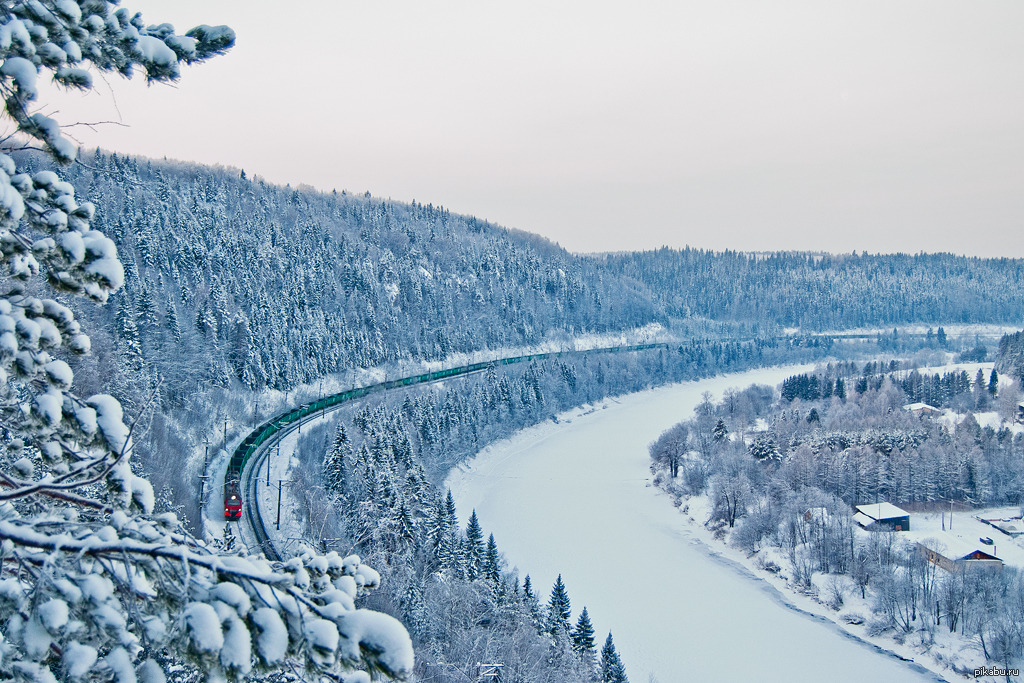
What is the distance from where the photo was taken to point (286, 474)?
28.5m

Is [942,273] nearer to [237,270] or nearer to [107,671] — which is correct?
[237,270]

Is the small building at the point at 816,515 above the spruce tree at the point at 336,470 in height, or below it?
below

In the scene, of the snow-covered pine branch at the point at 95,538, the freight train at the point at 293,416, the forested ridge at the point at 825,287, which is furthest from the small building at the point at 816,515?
the forested ridge at the point at 825,287

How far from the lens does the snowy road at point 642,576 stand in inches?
811

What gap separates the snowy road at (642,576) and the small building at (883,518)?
7.02 meters

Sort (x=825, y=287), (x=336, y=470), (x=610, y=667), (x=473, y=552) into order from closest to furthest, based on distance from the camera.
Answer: (x=610, y=667) → (x=473, y=552) → (x=336, y=470) → (x=825, y=287)

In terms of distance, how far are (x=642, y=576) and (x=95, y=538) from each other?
2615cm

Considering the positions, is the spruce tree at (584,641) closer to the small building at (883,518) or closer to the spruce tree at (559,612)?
the spruce tree at (559,612)

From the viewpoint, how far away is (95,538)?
231cm

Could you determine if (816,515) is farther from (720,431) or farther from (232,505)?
(232,505)

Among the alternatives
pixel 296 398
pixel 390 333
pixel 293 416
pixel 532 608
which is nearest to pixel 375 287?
pixel 390 333

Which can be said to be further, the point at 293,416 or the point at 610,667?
the point at 293,416

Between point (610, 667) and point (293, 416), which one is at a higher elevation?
point (293, 416)

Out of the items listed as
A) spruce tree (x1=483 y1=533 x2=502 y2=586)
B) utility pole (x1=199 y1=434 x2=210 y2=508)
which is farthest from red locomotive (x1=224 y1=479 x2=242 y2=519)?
spruce tree (x1=483 y1=533 x2=502 y2=586)
